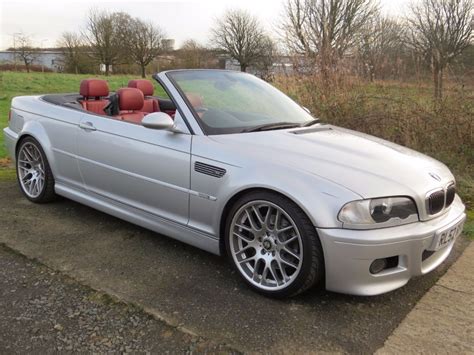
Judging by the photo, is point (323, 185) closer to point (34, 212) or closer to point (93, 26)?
point (34, 212)

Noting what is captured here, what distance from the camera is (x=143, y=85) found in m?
5.10

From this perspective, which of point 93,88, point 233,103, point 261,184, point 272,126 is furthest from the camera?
point 93,88

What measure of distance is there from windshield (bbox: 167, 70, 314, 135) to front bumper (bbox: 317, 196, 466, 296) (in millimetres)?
1207

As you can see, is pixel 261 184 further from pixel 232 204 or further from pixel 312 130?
pixel 312 130

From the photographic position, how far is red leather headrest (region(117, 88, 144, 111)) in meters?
4.29

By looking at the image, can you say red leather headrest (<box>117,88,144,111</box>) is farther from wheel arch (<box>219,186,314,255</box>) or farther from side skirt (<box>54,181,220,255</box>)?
wheel arch (<box>219,186,314,255</box>)

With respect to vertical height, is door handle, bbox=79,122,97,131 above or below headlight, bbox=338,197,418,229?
above

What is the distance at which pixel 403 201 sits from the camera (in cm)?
263

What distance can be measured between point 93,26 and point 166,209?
47058 millimetres

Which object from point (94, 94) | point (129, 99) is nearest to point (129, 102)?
point (129, 99)

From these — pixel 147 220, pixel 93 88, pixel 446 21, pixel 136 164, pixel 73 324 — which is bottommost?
pixel 73 324

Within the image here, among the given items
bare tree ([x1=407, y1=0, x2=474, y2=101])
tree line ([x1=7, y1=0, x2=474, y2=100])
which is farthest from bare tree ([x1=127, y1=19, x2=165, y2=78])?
bare tree ([x1=407, y1=0, x2=474, y2=101])

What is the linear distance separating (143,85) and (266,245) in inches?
114

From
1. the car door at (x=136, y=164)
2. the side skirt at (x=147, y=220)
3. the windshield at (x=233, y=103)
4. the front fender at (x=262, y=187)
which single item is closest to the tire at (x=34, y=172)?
the side skirt at (x=147, y=220)
